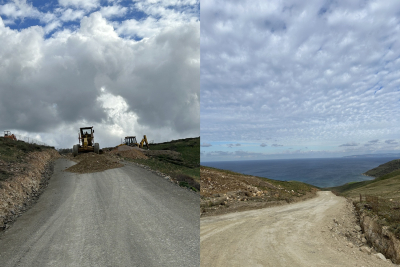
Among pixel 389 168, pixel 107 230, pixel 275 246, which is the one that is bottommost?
pixel 389 168

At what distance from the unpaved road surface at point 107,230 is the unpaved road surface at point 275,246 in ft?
4.02

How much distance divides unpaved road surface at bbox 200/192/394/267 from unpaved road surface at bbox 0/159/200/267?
48.2 inches

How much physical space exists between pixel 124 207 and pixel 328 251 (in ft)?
25.1

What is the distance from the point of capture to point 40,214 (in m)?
10.2

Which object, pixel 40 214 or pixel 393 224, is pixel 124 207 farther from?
pixel 393 224

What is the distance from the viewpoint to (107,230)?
25.9 feet

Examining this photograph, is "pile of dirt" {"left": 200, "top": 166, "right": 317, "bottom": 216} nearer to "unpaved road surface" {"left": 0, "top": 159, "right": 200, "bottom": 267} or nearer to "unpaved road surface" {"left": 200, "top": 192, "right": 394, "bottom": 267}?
"unpaved road surface" {"left": 200, "top": 192, "right": 394, "bottom": 267}

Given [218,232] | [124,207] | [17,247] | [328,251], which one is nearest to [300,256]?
[328,251]

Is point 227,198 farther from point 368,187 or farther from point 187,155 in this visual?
point 368,187

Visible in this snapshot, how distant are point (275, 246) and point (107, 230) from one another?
18.8 ft

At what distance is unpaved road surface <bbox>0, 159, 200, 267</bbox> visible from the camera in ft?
19.6

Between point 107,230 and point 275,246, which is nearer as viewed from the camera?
point 107,230

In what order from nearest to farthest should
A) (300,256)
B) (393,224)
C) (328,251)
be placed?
(300,256)
(328,251)
(393,224)

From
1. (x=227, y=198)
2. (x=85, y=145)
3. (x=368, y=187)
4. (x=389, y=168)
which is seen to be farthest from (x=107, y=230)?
(x=389, y=168)
